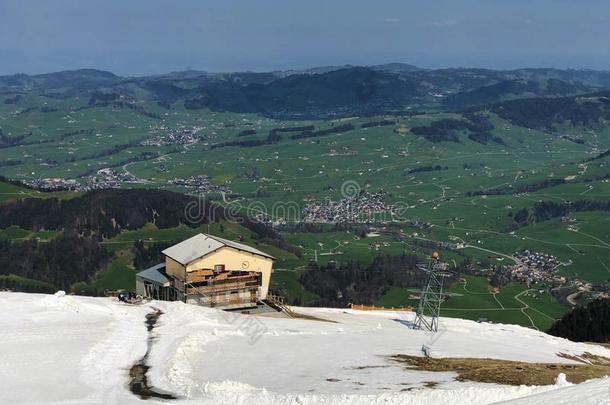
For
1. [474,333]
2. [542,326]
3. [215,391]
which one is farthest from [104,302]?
[542,326]

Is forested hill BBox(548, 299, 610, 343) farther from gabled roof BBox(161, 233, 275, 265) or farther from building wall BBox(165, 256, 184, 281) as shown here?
building wall BBox(165, 256, 184, 281)

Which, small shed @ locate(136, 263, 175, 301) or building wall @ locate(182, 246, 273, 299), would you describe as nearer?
building wall @ locate(182, 246, 273, 299)

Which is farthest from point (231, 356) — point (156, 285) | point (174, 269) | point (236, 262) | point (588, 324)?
point (588, 324)

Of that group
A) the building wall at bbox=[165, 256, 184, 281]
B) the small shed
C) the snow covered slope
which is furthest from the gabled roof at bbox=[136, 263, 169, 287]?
the snow covered slope

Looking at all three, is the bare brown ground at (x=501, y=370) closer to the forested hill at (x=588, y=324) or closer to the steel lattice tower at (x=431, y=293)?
the steel lattice tower at (x=431, y=293)

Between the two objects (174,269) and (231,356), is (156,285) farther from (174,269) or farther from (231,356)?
(231,356)

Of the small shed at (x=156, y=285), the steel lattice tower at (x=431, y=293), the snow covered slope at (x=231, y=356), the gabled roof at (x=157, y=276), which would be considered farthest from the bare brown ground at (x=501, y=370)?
the gabled roof at (x=157, y=276)

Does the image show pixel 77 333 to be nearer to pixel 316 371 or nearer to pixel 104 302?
pixel 104 302
